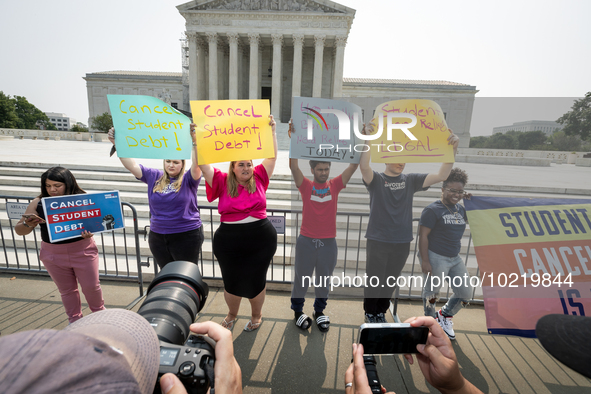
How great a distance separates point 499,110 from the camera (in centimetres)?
219

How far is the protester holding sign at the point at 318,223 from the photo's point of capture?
7.91ft

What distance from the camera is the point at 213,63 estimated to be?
109 feet

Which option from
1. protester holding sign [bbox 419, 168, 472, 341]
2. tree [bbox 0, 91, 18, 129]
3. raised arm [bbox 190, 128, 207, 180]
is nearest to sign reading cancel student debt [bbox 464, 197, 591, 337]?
protester holding sign [bbox 419, 168, 472, 341]

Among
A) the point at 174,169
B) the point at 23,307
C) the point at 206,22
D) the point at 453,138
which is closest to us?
the point at 453,138

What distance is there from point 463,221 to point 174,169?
2.75 metres

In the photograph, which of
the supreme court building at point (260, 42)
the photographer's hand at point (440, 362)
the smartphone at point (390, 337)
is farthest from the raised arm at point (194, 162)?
the supreme court building at point (260, 42)

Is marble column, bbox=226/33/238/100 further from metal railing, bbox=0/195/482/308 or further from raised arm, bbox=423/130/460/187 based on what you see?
raised arm, bbox=423/130/460/187

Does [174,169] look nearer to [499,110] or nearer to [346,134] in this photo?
[346,134]

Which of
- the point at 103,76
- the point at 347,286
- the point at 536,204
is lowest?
the point at 347,286

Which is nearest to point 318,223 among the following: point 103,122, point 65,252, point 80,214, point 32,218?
point 80,214

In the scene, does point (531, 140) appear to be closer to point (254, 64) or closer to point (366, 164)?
point (366, 164)

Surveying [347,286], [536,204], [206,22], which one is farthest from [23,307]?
[206,22]

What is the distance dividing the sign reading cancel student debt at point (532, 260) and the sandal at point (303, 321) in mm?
1871

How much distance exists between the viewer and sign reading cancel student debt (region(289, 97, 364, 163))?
212 cm
